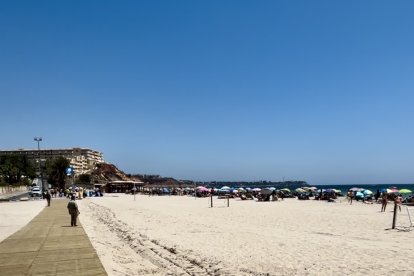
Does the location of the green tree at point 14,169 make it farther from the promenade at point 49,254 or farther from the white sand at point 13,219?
the promenade at point 49,254

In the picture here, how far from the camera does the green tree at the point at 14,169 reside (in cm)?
8600

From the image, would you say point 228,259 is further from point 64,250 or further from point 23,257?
point 23,257

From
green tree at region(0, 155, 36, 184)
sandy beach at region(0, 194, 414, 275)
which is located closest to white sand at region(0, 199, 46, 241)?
sandy beach at region(0, 194, 414, 275)

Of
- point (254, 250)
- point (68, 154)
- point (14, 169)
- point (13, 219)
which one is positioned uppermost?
point (68, 154)

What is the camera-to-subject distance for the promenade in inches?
313

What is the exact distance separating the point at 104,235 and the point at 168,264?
5.33m

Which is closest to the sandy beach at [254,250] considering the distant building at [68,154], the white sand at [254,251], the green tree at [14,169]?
the white sand at [254,251]

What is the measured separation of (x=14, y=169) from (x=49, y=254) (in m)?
88.8

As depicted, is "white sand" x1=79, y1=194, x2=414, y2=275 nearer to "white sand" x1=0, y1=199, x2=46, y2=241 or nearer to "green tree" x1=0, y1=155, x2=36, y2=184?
"white sand" x1=0, y1=199, x2=46, y2=241

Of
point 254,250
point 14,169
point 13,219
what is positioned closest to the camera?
point 254,250

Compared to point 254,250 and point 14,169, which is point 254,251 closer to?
point 254,250

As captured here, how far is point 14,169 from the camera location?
89188mm

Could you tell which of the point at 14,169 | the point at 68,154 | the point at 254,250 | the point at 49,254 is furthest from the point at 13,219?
the point at 68,154

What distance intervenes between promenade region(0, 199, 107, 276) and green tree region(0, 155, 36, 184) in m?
79.7
